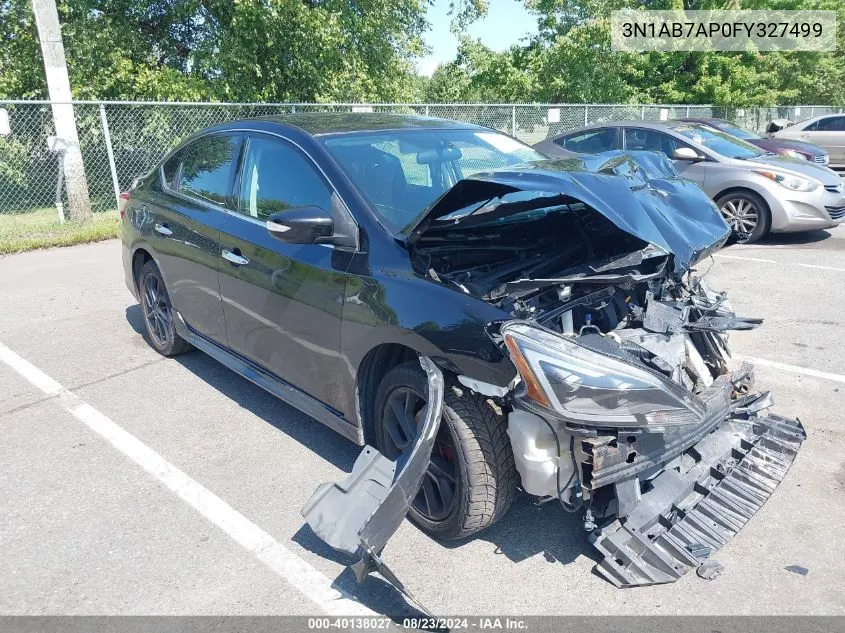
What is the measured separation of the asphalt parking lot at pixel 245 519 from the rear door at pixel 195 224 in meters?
0.62

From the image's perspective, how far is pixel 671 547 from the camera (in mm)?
2666

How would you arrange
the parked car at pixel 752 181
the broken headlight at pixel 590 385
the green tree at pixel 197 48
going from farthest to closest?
1. the green tree at pixel 197 48
2. the parked car at pixel 752 181
3. the broken headlight at pixel 590 385

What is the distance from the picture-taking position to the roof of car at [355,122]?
3.85 metres

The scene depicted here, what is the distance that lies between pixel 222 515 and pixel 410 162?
2.07 meters

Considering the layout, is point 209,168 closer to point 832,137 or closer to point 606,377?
point 606,377

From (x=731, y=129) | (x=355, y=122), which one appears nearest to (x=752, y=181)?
(x=731, y=129)

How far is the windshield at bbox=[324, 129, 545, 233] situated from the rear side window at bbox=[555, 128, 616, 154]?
6.47m

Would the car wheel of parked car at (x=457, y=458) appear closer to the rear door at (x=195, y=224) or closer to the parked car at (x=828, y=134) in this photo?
the rear door at (x=195, y=224)

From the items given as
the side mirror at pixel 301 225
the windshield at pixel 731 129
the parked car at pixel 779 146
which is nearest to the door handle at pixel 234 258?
the side mirror at pixel 301 225

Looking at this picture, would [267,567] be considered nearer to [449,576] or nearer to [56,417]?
[449,576]

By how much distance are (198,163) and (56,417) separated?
188 cm

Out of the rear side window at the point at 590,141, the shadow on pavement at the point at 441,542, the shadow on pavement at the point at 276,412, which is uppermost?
the rear side window at the point at 590,141

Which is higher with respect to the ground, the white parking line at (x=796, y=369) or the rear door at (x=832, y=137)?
the rear door at (x=832, y=137)

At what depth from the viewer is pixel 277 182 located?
3.74 m
